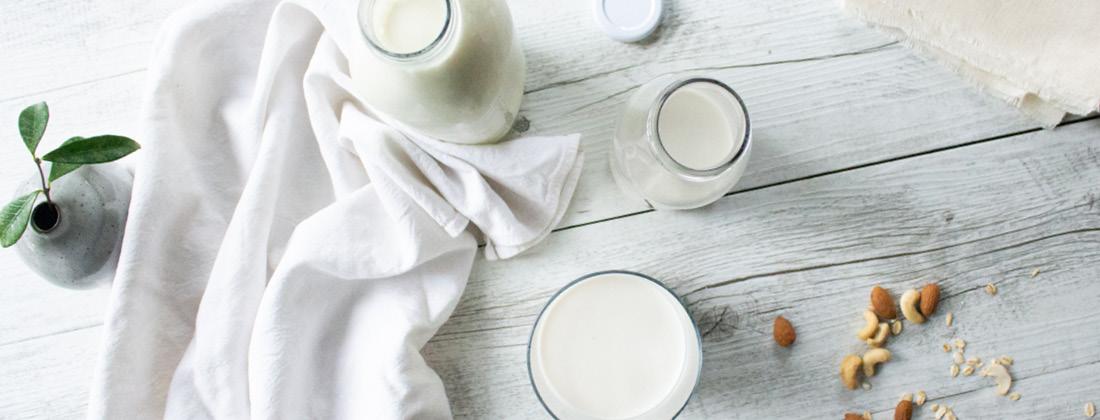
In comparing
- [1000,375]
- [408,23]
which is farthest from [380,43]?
[1000,375]

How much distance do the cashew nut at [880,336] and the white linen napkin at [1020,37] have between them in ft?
0.92

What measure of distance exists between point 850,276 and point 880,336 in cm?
7

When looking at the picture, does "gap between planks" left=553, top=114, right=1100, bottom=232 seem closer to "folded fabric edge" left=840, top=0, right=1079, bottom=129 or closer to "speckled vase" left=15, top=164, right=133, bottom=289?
"folded fabric edge" left=840, top=0, right=1079, bottom=129

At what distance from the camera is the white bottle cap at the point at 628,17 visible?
2.67ft

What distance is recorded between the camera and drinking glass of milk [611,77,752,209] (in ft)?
2.26

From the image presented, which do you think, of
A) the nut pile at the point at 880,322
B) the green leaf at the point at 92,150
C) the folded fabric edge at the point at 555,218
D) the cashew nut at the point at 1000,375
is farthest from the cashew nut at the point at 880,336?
the green leaf at the point at 92,150

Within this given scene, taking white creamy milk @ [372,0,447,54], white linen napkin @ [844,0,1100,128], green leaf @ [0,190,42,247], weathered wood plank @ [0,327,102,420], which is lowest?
weathered wood plank @ [0,327,102,420]

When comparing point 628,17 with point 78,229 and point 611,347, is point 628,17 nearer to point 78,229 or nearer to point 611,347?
point 611,347

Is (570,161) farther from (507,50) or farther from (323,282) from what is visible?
(323,282)

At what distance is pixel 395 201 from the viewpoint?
75 centimetres

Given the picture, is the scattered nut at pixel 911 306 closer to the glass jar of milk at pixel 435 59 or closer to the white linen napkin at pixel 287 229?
the white linen napkin at pixel 287 229

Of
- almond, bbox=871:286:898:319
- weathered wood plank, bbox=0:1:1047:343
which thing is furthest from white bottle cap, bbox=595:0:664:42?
almond, bbox=871:286:898:319

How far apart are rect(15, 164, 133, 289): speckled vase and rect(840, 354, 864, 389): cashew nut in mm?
764

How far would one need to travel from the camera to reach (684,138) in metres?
0.73
